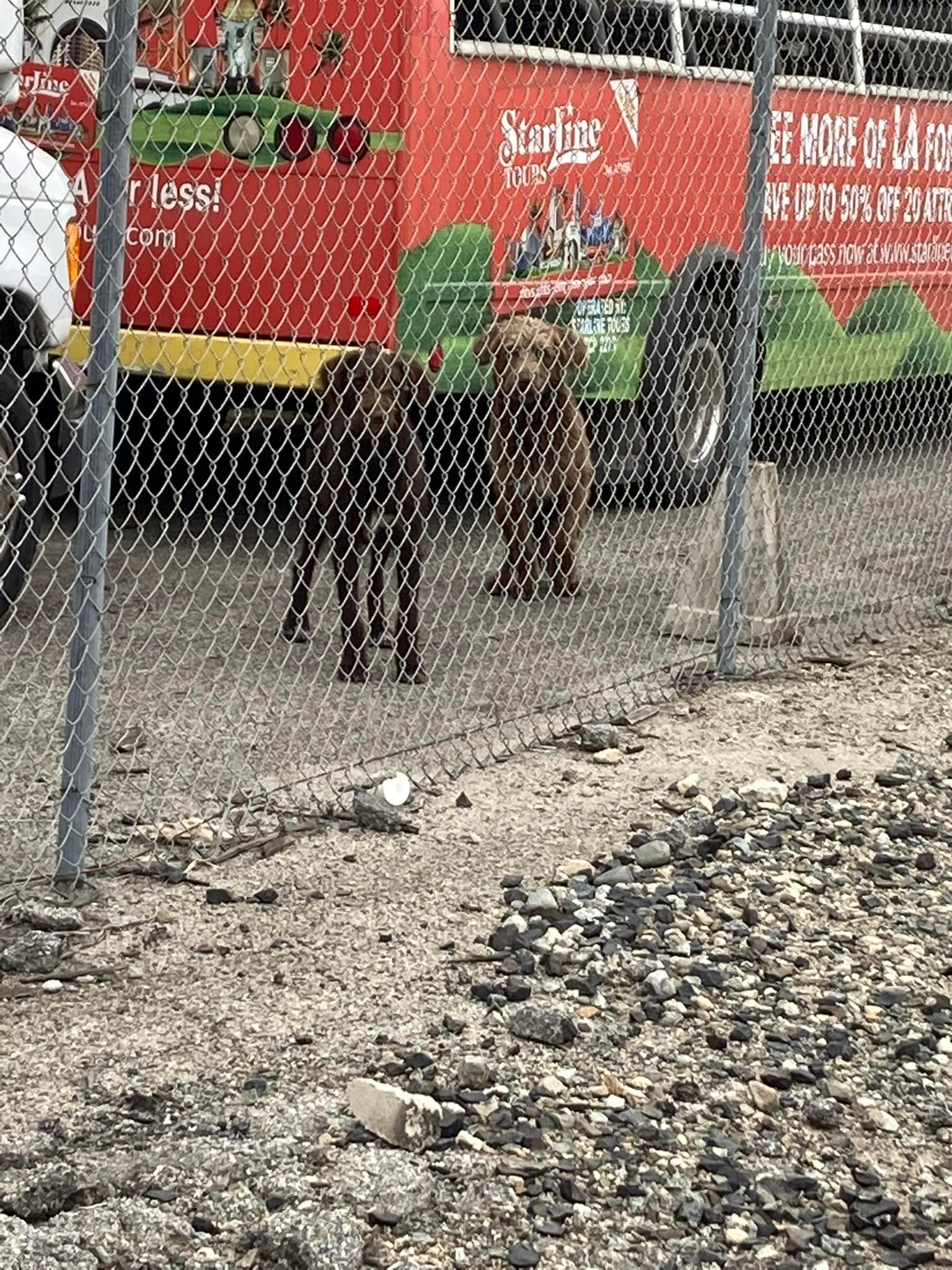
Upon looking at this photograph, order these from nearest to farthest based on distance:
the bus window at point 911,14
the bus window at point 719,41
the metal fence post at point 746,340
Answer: the metal fence post at point 746,340 < the bus window at point 719,41 < the bus window at point 911,14

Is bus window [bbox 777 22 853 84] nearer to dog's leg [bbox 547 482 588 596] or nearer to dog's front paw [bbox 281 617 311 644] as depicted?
dog's leg [bbox 547 482 588 596]

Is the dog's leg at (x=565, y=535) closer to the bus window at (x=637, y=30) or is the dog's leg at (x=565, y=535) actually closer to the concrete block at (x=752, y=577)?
the concrete block at (x=752, y=577)

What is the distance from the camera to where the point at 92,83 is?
7.86 metres

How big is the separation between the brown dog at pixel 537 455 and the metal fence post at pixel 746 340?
113cm

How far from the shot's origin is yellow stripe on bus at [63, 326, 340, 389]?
7473mm

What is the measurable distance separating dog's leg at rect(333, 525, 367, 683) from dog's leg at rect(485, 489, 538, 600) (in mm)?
1247

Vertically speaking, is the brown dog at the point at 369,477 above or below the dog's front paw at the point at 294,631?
above

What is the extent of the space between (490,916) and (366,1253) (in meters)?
1.38

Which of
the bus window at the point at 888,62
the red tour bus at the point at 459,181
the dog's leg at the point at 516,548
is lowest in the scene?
the dog's leg at the point at 516,548

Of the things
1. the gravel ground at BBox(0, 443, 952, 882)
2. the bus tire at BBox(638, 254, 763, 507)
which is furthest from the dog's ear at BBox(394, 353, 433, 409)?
the bus tire at BBox(638, 254, 763, 507)

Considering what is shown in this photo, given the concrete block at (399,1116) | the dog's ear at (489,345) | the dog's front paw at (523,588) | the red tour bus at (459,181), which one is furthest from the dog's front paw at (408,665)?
the concrete block at (399,1116)

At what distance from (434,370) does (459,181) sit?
71cm

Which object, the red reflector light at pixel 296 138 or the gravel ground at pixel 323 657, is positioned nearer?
the gravel ground at pixel 323 657

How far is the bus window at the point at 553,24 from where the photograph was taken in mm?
7637
